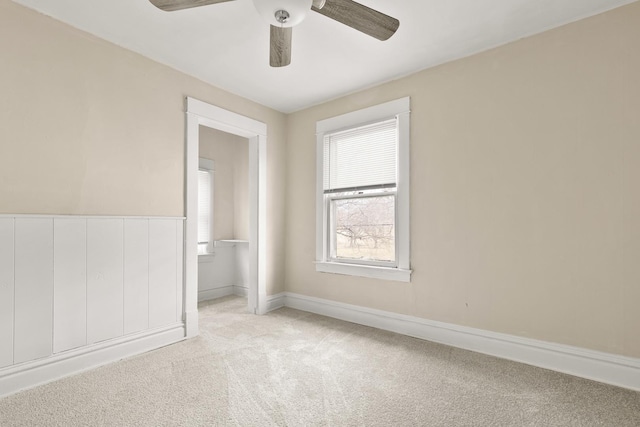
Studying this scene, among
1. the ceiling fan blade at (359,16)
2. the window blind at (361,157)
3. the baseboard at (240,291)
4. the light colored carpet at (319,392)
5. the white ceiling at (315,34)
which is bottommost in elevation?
the light colored carpet at (319,392)

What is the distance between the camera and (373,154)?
3414mm

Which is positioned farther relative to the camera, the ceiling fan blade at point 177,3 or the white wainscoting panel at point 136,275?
the white wainscoting panel at point 136,275

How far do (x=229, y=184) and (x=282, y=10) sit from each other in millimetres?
3466

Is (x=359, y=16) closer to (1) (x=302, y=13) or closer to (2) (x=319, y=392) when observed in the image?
(1) (x=302, y=13)

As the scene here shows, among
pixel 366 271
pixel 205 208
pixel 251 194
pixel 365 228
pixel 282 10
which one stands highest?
pixel 282 10

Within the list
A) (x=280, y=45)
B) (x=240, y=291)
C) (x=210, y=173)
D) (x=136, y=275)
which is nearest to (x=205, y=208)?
(x=210, y=173)

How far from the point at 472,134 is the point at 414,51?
0.84 m

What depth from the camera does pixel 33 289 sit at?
213cm

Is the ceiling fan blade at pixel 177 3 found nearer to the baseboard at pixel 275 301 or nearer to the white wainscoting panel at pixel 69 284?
the white wainscoting panel at pixel 69 284

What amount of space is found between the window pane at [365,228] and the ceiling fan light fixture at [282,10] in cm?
193

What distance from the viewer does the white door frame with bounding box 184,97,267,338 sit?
3.03 m

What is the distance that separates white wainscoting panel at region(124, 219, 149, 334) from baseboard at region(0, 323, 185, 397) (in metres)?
0.11

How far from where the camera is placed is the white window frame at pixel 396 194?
310cm

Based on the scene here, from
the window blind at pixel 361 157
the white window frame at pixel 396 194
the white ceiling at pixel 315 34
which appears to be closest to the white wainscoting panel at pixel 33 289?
the white ceiling at pixel 315 34
